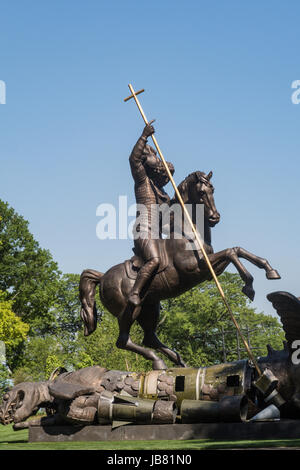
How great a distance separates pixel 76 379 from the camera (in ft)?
35.3

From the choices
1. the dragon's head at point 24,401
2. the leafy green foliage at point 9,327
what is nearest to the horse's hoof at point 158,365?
the dragon's head at point 24,401

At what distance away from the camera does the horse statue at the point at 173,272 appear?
11328mm

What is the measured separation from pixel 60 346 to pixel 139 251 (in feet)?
112

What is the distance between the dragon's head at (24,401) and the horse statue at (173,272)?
72.3 inches

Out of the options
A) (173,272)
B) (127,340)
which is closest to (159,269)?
(173,272)

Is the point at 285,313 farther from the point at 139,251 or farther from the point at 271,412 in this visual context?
the point at 139,251

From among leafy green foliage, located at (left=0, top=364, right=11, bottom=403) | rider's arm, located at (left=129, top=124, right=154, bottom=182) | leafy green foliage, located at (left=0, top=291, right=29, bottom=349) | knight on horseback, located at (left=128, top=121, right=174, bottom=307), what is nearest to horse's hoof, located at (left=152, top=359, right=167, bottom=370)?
knight on horseback, located at (left=128, top=121, right=174, bottom=307)

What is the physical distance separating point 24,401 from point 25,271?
25380 millimetres

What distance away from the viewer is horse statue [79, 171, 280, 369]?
11.3 meters

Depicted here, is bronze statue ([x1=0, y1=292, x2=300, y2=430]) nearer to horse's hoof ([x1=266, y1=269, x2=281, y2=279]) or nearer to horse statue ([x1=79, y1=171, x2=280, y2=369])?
horse's hoof ([x1=266, y1=269, x2=281, y2=279])

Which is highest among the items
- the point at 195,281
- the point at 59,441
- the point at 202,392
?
the point at 195,281

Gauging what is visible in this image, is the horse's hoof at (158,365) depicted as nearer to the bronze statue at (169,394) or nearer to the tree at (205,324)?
the bronze statue at (169,394)
